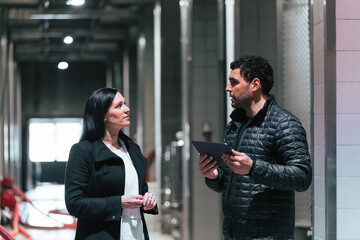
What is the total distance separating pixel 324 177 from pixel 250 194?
1.10m

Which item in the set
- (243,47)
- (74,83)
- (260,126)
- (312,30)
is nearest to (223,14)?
(243,47)

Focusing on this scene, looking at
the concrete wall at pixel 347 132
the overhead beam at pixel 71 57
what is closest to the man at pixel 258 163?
the concrete wall at pixel 347 132

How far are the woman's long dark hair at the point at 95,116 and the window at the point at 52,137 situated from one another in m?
3.25

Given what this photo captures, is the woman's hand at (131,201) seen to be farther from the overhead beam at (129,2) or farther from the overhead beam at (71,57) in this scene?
the overhead beam at (129,2)

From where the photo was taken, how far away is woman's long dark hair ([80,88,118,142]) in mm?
2979

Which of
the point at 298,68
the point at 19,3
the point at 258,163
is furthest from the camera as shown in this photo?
the point at 19,3

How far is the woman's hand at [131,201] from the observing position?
289 centimetres

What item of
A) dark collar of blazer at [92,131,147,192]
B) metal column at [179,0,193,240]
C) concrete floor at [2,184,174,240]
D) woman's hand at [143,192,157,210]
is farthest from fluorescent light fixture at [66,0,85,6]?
woman's hand at [143,192,157,210]

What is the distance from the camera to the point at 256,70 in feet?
9.93

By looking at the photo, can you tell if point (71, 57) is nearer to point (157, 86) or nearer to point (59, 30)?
point (59, 30)

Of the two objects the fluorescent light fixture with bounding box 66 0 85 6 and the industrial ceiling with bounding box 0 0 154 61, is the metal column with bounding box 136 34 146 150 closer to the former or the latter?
the industrial ceiling with bounding box 0 0 154 61

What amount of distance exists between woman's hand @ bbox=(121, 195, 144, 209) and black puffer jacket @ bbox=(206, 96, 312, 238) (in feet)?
1.22

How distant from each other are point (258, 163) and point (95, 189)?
2.18ft

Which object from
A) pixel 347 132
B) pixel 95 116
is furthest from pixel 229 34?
pixel 95 116
